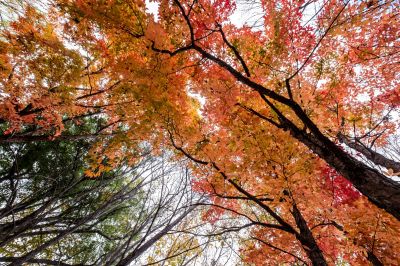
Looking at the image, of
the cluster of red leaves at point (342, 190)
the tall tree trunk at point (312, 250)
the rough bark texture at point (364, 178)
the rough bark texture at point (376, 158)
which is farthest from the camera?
the rough bark texture at point (376, 158)

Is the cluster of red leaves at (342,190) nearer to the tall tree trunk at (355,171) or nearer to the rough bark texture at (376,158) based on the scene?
the rough bark texture at (376,158)

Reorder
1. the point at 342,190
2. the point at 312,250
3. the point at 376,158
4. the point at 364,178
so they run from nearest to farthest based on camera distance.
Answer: the point at 364,178 → the point at 312,250 → the point at 342,190 → the point at 376,158

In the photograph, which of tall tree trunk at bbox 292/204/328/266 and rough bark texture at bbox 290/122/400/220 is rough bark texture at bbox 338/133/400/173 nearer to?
tall tree trunk at bbox 292/204/328/266

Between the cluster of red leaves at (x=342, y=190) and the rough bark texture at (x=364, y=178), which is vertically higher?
the cluster of red leaves at (x=342, y=190)

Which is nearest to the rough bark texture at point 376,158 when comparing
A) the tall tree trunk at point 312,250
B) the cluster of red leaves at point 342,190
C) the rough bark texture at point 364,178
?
the cluster of red leaves at point 342,190

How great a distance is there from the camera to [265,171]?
3.91 metres

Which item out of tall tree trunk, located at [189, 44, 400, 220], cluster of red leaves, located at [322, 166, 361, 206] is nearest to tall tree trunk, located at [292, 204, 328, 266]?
tall tree trunk, located at [189, 44, 400, 220]

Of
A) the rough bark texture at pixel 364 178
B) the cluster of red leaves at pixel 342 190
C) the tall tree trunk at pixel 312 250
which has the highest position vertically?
the cluster of red leaves at pixel 342 190

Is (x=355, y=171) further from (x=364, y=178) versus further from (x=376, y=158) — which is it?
(x=376, y=158)

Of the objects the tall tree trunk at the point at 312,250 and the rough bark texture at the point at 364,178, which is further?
the tall tree trunk at the point at 312,250

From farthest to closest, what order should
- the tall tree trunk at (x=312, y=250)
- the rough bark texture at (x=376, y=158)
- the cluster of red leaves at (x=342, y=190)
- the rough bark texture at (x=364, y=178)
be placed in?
1. the rough bark texture at (x=376, y=158)
2. the cluster of red leaves at (x=342, y=190)
3. the tall tree trunk at (x=312, y=250)
4. the rough bark texture at (x=364, y=178)

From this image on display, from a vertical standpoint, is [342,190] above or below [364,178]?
above

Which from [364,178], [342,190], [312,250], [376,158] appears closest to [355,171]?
[364,178]

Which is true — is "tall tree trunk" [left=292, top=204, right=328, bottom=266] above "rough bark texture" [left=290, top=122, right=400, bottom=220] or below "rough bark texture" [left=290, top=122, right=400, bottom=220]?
below
